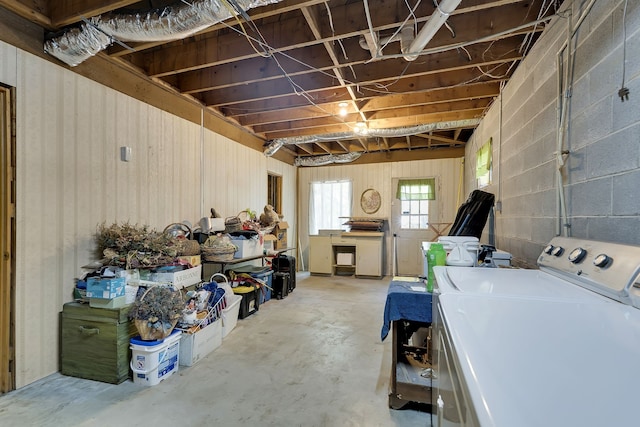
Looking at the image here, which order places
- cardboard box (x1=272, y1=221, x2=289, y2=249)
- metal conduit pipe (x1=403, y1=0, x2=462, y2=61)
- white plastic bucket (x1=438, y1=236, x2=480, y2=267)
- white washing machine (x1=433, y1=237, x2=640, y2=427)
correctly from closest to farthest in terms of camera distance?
1. white washing machine (x1=433, y1=237, x2=640, y2=427)
2. metal conduit pipe (x1=403, y1=0, x2=462, y2=61)
3. white plastic bucket (x1=438, y1=236, x2=480, y2=267)
4. cardboard box (x1=272, y1=221, x2=289, y2=249)

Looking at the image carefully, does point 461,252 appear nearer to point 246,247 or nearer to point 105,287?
point 105,287

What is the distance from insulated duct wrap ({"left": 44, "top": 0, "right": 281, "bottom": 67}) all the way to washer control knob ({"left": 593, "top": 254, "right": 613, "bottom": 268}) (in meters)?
2.24

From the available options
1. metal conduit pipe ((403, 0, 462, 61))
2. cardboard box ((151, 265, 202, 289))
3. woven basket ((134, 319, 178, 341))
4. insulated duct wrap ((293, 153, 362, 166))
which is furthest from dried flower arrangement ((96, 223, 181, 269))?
insulated duct wrap ((293, 153, 362, 166))

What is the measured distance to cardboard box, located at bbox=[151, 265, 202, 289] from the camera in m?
2.56

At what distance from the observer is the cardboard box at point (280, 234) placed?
562 centimetres

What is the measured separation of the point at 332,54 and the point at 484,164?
7.84ft

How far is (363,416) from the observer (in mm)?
1817

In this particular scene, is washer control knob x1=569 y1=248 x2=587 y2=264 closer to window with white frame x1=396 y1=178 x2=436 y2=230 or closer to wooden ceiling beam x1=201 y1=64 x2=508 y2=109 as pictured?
wooden ceiling beam x1=201 y1=64 x2=508 y2=109

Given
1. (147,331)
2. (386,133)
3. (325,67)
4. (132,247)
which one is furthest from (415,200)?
(147,331)

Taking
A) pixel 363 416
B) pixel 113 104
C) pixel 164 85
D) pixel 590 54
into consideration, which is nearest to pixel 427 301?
pixel 363 416

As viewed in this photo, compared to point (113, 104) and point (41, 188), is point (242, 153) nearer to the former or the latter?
point (113, 104)

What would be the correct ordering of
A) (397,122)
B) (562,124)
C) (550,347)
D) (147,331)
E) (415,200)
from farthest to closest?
1. (415,200)
2. (397,122)
3. (147,331)
4. (562,124)
5. (550,347)

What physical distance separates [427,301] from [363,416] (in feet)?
2.71

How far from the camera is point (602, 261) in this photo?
1062 millimetres
